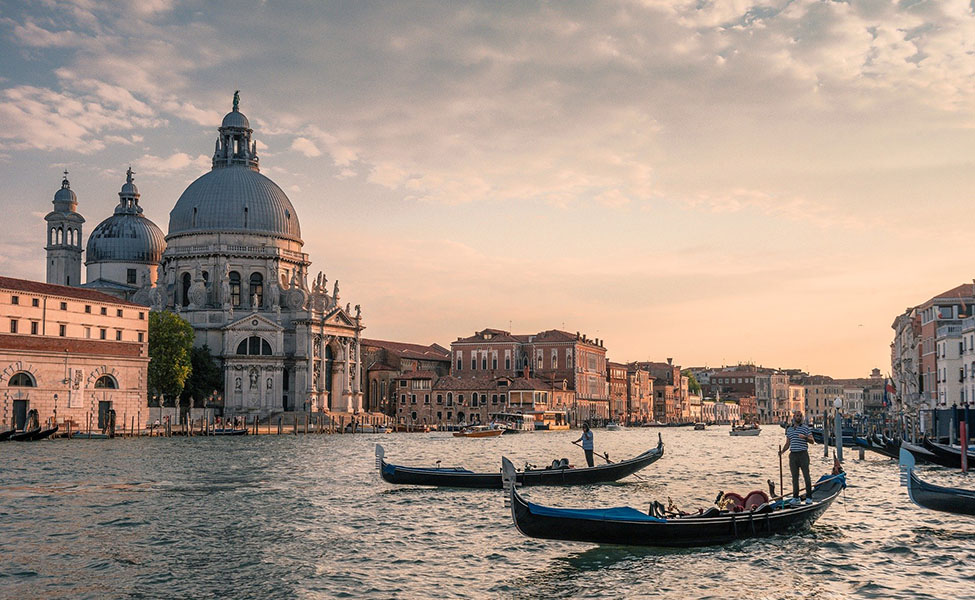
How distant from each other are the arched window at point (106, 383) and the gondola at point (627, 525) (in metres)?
42.7

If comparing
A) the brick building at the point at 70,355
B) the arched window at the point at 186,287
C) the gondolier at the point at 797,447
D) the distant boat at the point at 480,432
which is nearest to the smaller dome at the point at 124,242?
the arched window at the point at 186,287

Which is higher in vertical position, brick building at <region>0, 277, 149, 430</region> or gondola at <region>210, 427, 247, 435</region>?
brick building at <region>0, 277, 149, 430</region>

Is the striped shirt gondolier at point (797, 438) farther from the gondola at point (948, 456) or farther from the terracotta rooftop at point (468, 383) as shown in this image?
the terracotta rooftop at point (468, 383)

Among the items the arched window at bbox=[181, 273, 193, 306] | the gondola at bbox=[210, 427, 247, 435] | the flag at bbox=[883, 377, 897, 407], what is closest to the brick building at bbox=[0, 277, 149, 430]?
the gondola at bbox=[210, 427, 247, 435]

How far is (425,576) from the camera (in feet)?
44.7

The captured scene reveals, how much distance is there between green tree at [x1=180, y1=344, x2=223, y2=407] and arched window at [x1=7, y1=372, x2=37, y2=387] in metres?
19.0

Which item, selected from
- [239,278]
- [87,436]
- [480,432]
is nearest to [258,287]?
[239,278]

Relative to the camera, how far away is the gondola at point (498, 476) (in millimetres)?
23047

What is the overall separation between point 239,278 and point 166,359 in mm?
16844

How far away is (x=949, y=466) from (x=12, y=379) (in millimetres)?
39964

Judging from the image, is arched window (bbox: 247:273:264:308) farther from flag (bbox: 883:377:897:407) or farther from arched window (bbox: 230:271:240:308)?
flag (bbox: 883:377:897:407)

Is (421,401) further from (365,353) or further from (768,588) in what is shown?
(768,588)

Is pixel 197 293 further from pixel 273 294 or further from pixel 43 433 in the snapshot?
pixel 43 433

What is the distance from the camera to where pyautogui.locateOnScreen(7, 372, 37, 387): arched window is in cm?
4800
